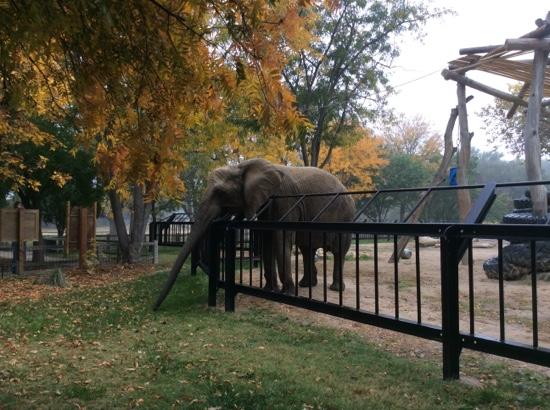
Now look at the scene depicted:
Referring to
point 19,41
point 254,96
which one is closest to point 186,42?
point 254,96

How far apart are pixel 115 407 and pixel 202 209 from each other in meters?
5.04

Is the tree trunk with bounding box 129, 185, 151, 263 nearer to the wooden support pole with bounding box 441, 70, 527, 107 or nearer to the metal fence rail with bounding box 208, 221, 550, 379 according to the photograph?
the metal fence rail with bounding box 208, 221, 550, 379

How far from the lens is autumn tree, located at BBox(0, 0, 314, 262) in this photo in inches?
137

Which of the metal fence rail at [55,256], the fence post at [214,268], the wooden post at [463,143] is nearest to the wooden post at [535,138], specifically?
the wooden post at [463,143]

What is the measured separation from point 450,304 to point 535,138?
25.0ft

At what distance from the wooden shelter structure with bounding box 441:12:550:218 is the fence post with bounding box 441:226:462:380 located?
6.96 m

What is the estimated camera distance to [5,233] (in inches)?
557

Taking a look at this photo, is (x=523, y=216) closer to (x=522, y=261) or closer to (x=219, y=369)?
(x=522, y=261)

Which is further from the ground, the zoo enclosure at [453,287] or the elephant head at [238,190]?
the elephant head at [238,190]

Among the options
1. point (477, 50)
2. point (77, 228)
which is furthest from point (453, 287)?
point (77, 228)

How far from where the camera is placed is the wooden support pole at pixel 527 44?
10.6 meters

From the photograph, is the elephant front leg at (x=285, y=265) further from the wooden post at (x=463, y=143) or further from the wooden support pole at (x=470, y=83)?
the wooden support pole at (x=470, y=83)

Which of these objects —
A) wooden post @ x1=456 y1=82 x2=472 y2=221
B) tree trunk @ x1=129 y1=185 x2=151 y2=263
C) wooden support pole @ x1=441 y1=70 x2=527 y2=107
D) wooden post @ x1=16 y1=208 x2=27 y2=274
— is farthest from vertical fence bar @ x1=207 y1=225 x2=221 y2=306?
tree trunk @ x1=129 y1=185 x2=151 y2=263

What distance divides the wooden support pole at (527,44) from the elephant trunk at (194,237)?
22.2ft
